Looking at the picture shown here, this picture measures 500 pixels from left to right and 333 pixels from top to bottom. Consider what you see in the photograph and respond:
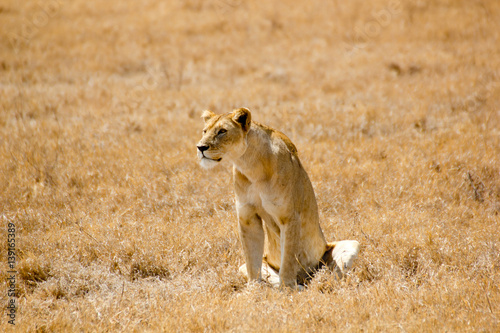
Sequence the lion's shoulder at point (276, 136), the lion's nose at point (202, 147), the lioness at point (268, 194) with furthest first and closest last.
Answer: the lion's shoulder at point (276, 136)
the lioness at point (268, 194)
the lion's nose at point (202, 147)

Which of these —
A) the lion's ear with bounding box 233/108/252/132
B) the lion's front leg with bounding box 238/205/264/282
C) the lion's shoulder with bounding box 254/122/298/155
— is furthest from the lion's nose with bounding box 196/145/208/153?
the lion's front leg with bounding box 238/205/264/282

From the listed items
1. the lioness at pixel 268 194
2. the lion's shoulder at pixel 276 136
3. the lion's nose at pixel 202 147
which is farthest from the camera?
the lion's shoulder at pixel 276 136

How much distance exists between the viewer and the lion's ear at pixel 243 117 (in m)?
4.40

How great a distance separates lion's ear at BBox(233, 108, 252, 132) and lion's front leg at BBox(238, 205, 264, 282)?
2.85 feet

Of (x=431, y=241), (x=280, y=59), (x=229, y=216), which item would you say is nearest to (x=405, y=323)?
(x=431, y=241)

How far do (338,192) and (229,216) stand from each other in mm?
1602

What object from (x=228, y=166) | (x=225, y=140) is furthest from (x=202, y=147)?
(x=228, y=166)

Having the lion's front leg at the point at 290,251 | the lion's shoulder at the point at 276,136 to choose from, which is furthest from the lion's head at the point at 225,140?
the lion's front leg at the point at 290,251

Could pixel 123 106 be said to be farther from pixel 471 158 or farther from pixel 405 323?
pixel 405 323

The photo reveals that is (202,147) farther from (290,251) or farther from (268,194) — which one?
(290,251)

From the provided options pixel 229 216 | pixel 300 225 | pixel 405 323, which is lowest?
pixel 229 216

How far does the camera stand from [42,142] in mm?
8344

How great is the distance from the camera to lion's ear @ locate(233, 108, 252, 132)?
14.4 ft

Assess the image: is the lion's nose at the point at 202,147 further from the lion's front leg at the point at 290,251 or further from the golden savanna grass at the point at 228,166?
the golden savanna grass at the point at 228,166
